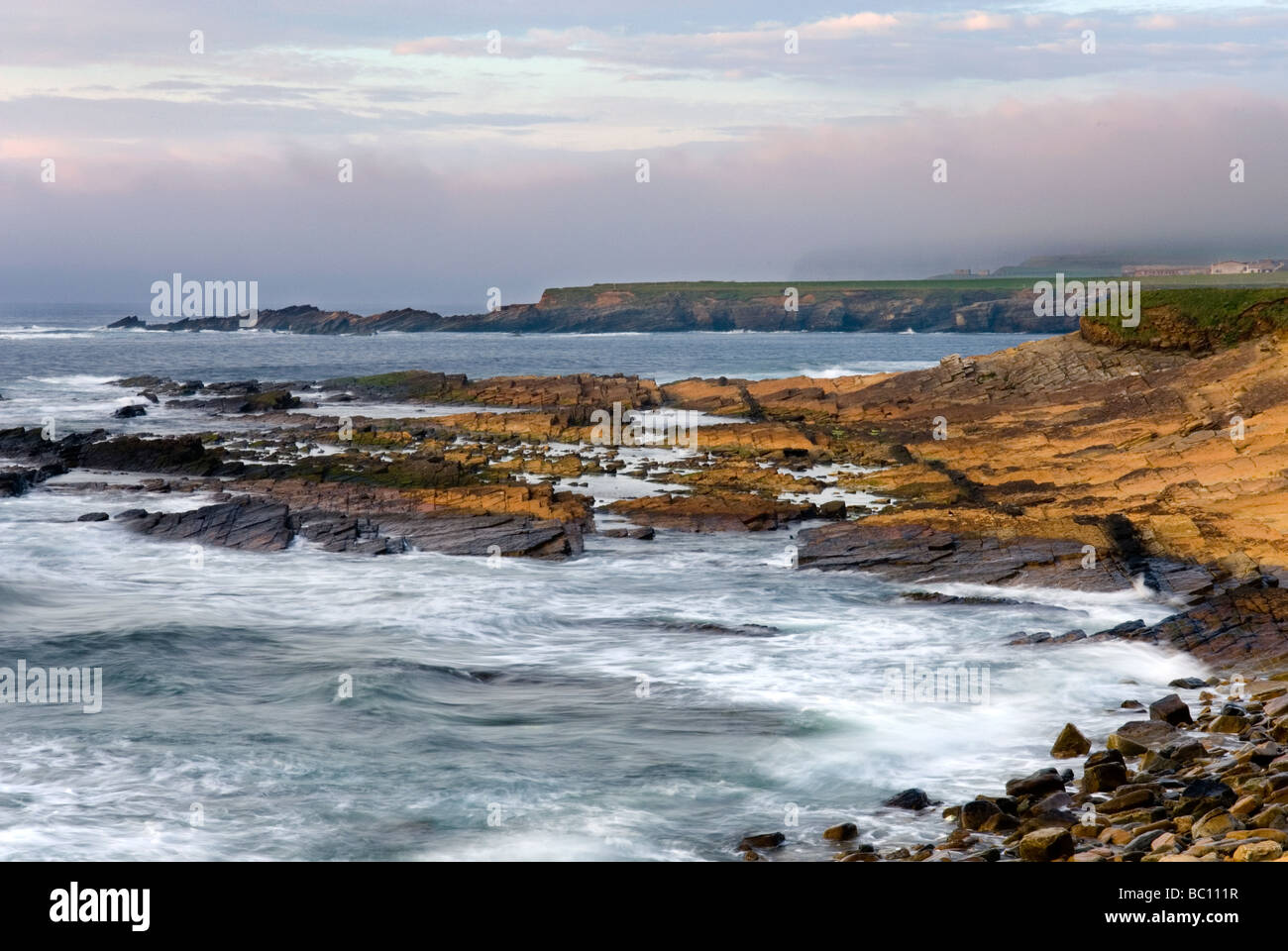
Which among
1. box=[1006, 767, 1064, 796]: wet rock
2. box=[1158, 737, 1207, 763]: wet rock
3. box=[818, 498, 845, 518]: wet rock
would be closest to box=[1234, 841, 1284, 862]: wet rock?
box=[1006, 767, 1064, 796]: wet rock

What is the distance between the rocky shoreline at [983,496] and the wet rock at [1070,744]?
0.10 feet

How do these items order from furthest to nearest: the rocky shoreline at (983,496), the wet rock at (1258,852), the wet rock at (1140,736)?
the wet rock at (1140,736) → the rocky shoreline at (983,496) → the wet rock at (1258,852)

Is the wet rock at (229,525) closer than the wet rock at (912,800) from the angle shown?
No

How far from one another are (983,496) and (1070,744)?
57.9ft

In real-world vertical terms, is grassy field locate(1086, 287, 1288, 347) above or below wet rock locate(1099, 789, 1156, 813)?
above

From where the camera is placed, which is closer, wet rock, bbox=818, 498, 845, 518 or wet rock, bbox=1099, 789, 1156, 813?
wet rock, bbox=1099, 789, 1156, 813

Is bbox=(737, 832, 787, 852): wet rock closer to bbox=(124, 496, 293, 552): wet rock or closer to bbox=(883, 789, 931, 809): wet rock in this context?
bbox=(883, 789, 931, 809): wet rock

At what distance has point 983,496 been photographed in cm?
3225

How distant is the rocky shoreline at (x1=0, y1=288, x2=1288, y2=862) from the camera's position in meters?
13.2

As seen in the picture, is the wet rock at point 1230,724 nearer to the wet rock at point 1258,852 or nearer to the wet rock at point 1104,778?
the wet rock at point 1104,778

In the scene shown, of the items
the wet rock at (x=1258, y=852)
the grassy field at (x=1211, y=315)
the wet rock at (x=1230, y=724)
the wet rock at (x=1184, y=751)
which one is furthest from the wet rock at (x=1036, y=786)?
the grassy field at (x=1211, y=315)

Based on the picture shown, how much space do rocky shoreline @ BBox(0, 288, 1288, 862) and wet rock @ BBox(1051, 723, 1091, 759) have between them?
0.10 ft

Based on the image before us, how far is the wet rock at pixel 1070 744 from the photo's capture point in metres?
15.1

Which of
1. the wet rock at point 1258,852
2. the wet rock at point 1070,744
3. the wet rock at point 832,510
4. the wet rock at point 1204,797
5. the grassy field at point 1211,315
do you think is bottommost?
the wet rock at point 1070,744
